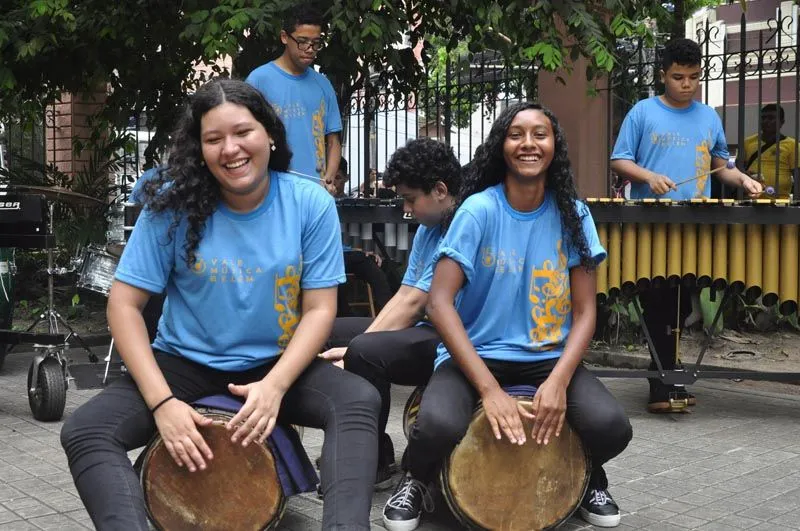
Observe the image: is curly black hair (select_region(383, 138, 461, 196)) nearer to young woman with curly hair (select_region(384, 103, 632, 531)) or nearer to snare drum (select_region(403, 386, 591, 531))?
young woman with curly hair (select_region(384, 103, 632, 531))

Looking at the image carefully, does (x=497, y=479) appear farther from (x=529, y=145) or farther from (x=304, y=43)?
(x=304, y=43)

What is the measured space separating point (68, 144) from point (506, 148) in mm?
10051

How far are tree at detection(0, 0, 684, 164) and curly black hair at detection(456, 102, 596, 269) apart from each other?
282cm

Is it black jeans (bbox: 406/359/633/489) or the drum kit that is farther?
the drum kit

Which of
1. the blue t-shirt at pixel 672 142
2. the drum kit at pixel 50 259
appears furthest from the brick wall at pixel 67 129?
the blue t-shirt at pixel 672 142

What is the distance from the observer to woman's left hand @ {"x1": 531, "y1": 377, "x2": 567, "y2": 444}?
3730 millimetres

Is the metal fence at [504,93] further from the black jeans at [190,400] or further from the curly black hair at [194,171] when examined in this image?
the black jeans at [190,400]

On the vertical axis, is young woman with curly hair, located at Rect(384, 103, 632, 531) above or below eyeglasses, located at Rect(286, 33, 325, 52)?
below

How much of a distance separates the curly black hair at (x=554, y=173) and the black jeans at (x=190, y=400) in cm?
103

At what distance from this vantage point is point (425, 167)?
185 inches

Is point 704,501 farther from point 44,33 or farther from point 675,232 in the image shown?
point 44,33

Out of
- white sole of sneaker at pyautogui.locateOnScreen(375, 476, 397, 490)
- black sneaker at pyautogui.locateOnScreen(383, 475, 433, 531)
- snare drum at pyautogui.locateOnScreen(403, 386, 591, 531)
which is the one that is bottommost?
white sole of sneaker at pyautogui.locateOnScreen(375, 476, 397, 490)

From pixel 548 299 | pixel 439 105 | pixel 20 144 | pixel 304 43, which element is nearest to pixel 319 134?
pixel 304 43

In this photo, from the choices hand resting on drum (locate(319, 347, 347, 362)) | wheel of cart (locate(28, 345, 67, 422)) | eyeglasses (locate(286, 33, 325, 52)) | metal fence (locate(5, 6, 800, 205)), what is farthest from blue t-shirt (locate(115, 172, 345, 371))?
metal fence (locate(5, 6, 800, 205))
